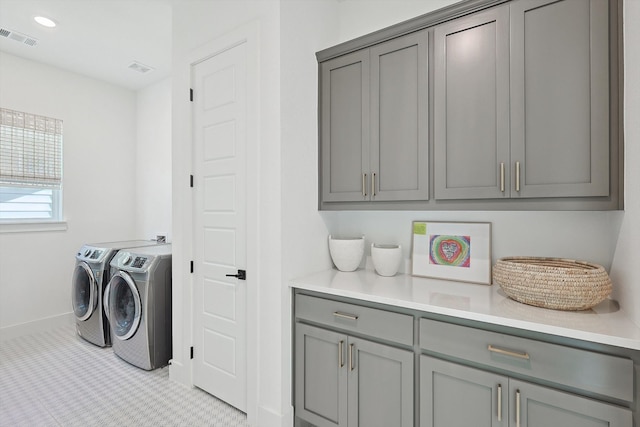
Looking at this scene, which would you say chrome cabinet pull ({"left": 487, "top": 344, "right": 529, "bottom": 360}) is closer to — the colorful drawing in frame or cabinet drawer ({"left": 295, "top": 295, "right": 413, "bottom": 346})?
cabinet drawer ({"left": 295, "top": 295, "right": 413, "bottom": 346})

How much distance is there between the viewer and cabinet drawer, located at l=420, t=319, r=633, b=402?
42.4 inches

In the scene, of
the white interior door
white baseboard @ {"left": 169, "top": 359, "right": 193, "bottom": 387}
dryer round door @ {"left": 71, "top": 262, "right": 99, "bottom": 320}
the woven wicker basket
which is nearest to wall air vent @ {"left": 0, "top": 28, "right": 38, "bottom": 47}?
the white interior door

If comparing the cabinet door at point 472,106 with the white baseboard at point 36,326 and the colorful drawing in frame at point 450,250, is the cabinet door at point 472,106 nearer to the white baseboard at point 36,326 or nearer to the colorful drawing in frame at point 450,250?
Result: the colorful drawing in frame at point 450,250

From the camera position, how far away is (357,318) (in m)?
1.64

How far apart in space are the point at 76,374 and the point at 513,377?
3.05m

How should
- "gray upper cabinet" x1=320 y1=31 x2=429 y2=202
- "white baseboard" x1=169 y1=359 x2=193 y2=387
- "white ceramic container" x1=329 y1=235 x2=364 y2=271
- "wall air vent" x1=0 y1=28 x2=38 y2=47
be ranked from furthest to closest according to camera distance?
"wall air vent" x1=0 y1=28 x2=38 y2=47 < "white baseboard" x1=169 y1=359 x2=193 y2=387 < "white ceramic container" x1=329 y1=235 x2=364 y2=271 < "gray upper cabinet" x1=320 y1=31 x2=429 y2=202

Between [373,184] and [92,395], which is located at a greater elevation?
[373,184]

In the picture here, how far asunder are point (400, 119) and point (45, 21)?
9.91ft

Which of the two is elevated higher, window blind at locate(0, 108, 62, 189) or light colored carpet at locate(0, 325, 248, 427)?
window blind at locate(0, 108, 62, 189)

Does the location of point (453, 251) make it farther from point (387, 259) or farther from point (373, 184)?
point (373, 184)

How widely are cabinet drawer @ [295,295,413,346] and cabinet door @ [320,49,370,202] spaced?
660mm

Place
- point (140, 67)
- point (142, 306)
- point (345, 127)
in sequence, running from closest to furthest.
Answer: point (345, 127) < point (142, 306) < point (140, 67)

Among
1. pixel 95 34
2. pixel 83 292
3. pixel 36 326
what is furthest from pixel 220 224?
pixel 36 326

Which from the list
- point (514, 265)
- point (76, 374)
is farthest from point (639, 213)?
point (76, 374)
